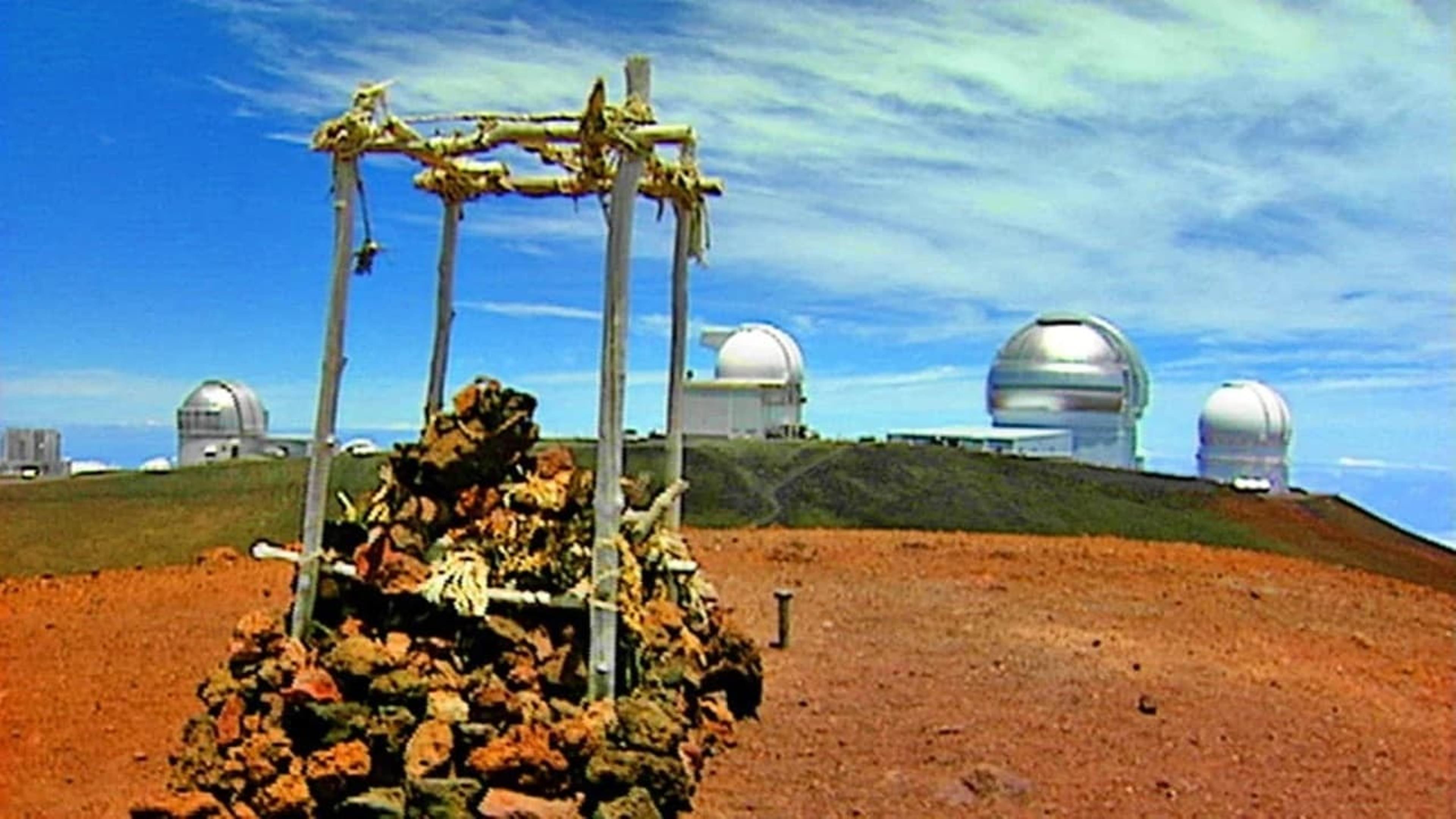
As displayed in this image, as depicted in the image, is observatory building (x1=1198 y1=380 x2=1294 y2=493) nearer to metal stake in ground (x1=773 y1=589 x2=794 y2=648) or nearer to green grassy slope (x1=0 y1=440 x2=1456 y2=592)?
green grassy slope (x1=0 y1=440 x2=1456 y2=592)

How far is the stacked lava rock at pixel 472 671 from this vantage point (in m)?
7.25

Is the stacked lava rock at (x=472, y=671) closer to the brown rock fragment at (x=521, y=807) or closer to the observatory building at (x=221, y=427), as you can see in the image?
the brown rock fragment at (x=521, y=807)

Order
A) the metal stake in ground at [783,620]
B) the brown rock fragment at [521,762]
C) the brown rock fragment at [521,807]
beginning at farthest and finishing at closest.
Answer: the metal stake in ground at [783,620]
the brown rock fragment at [521,762]
the brown rock fragment at [521,807]

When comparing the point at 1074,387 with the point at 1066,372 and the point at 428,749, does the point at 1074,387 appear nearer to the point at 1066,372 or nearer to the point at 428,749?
the point at 1066,372

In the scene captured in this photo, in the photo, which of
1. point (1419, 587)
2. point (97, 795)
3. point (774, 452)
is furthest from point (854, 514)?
point (97, 795)

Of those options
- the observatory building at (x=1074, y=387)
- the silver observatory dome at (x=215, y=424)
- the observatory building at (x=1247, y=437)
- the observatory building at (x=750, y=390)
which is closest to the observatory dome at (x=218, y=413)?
the silver observatory dome at (x=215, y=424)

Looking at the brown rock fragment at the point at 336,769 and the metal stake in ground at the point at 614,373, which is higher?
Result: the metal stake in ground at the point at 614,373

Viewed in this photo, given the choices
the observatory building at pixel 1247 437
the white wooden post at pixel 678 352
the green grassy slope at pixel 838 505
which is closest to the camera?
the white wooden post at pixel 678 352

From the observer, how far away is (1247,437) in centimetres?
4641

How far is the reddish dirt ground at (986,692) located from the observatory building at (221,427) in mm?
26287

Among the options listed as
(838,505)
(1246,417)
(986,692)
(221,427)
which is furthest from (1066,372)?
(986,692)

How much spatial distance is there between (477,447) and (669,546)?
1.89 metres

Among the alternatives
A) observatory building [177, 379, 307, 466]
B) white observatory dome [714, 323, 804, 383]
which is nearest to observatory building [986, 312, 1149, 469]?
white observatory dome [714, 323, 804, 383]

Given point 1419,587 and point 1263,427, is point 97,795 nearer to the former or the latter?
point 1419,587
